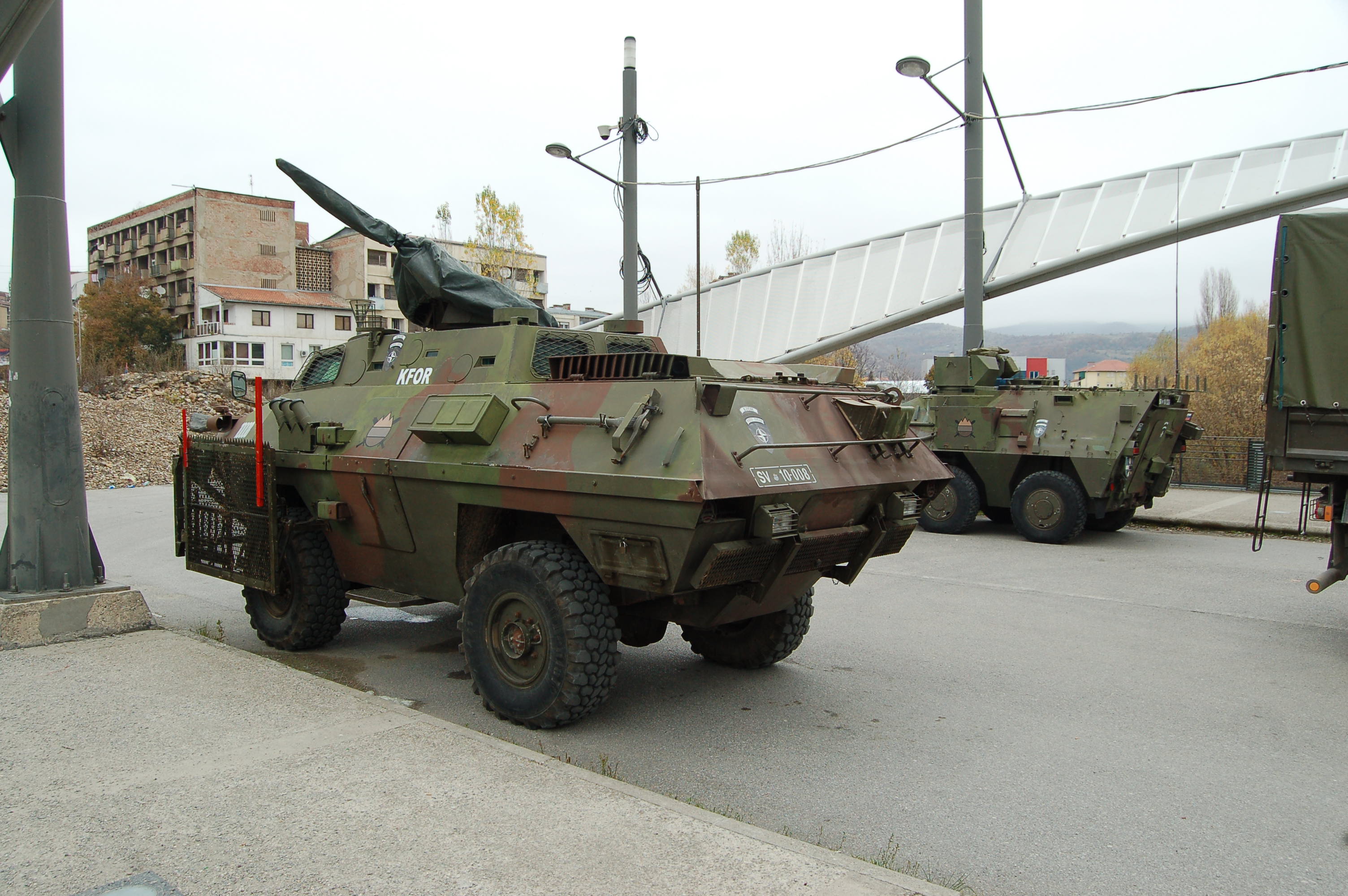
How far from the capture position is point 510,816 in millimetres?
3691

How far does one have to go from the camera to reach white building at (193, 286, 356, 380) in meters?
50.0

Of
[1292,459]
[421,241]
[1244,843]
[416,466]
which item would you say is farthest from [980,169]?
[1244,843]

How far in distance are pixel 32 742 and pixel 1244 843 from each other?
4.96m

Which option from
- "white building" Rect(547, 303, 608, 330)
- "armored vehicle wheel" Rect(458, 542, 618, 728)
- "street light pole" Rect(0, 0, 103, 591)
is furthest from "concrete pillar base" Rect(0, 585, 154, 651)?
"white building" Rect(547, 303, 608, 330)

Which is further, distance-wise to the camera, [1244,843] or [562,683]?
[562,683]

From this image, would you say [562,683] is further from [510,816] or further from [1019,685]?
[1019,685]

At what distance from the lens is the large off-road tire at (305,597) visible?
6.57 metres

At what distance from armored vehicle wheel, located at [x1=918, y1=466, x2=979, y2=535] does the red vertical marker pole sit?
8.77m

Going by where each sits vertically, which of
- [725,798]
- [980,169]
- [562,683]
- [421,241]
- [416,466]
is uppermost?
[980,169]

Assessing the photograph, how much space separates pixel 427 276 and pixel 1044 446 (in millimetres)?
8088

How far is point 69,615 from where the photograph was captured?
618cm

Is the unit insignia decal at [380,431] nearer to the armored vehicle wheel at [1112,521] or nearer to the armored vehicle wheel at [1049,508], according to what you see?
the armored vehicle wheel at [1049,508]

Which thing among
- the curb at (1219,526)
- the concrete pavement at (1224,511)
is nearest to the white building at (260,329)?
the concrete pavement at (1224,511)

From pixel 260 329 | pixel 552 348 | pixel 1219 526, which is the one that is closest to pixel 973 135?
pixel 1219 526
